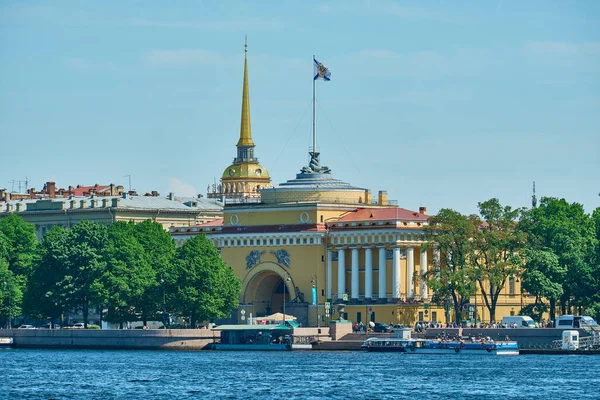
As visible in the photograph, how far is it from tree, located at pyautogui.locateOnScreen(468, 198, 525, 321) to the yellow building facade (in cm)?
435

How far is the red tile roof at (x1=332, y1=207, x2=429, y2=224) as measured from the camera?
5389 inches

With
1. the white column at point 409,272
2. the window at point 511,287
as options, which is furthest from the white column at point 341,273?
the window at point 511,287

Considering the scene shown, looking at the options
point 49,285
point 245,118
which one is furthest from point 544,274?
point 245,118

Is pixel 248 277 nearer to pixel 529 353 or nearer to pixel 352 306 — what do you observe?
pixel 352 306

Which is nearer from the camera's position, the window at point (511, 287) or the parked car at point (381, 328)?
the parked car at point (381, 328)

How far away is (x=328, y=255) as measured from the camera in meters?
141

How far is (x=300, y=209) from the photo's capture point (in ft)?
463

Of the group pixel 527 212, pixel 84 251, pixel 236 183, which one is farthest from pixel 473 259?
pixel 236 183

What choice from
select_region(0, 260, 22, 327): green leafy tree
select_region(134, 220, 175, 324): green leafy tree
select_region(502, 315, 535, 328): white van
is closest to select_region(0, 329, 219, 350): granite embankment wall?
select_region(0, 260, 22, 327): green leafy tree

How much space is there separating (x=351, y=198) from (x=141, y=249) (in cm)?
1784

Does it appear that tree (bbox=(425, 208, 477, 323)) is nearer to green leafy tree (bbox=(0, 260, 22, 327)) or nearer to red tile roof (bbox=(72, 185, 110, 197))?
green leafy tree (bbox=(0, 260, 22, 327))

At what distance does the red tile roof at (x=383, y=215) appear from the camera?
5389 inches

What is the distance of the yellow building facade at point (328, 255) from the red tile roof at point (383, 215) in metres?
0.07

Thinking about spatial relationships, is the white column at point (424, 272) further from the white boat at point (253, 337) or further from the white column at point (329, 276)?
the white boat at point (253, 337)
